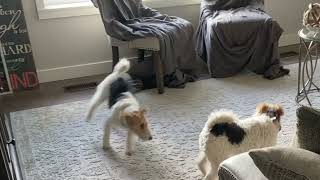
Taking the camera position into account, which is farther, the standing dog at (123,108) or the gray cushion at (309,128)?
the standing dog at (123,108)

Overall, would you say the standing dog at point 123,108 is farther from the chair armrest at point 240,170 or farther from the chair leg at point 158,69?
the chair armrest at point 240,170

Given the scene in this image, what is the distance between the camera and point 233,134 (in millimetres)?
1693

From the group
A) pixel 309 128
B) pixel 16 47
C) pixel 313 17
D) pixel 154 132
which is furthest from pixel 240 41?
pixel 309 128

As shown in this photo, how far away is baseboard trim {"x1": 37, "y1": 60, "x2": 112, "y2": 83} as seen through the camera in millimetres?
3400

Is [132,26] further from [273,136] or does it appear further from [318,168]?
[318,168]

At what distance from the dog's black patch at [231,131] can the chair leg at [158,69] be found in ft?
4.43

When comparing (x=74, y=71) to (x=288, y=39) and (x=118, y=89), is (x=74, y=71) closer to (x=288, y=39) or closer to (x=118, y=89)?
(x=118, y=89)

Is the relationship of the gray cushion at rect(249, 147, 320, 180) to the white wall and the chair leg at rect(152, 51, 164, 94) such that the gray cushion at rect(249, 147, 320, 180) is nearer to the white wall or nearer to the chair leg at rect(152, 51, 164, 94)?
the chair leg at rect(152, 51, 164, 94)

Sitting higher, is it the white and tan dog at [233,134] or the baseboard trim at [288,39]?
the white and tan dog at [233,134]

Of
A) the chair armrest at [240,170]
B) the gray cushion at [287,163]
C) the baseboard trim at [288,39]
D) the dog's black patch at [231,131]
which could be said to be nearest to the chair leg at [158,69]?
the dog's black patch at [231,131]

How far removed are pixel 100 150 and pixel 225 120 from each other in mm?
930

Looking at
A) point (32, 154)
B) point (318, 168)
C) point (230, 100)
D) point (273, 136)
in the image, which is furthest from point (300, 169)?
point (230, 100)

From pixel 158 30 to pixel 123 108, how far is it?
1002 mm

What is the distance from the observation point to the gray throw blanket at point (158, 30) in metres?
2.96
